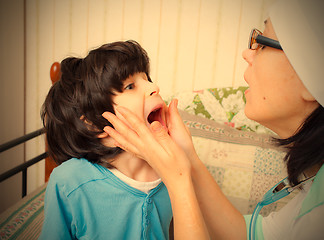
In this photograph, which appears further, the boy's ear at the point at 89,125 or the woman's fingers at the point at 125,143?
the boy's ear at the point at 89,125

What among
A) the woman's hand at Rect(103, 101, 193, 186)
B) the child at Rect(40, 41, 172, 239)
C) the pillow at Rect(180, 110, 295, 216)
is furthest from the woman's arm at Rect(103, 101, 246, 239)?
the pillow at Rect(180, 110, 295, 216)

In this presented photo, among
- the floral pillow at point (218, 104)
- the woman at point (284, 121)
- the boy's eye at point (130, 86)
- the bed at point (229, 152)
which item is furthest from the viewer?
the floral pillow at point (218, 104)

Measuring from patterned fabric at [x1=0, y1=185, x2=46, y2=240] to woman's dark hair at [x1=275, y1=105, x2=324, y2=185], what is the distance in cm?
107

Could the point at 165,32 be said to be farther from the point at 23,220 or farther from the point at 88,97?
the point at 23,220

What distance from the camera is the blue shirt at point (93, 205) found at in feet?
2.32


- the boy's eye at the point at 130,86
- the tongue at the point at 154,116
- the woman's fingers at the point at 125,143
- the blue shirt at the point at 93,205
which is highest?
the boy's eye at the point at 130,86

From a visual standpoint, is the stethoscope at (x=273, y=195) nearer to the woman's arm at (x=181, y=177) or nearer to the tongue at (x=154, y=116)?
the woman's arm at (x=181, y=177)

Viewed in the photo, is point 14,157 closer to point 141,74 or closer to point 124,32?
point 124,32

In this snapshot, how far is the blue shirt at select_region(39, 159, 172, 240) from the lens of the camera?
71 cm

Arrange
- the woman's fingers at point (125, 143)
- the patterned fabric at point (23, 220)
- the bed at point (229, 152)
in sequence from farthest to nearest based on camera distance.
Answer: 1. the bed at point (229, 152)
2. the patterned fabric at point (23, 220)
3. the woman's fingers at point (125, 143)

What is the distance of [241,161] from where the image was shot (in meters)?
1.31

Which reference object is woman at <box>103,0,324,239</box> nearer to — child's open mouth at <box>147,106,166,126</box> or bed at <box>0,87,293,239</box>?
child's open mouth at <box>147,106,166,126</box>

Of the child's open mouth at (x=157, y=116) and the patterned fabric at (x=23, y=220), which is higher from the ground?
the child's open mouth at (x=157, y=116)

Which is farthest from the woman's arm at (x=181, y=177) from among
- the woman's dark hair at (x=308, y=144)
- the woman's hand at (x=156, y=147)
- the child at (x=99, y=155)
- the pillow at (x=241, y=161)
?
the pillow at (x=241, y=161)
